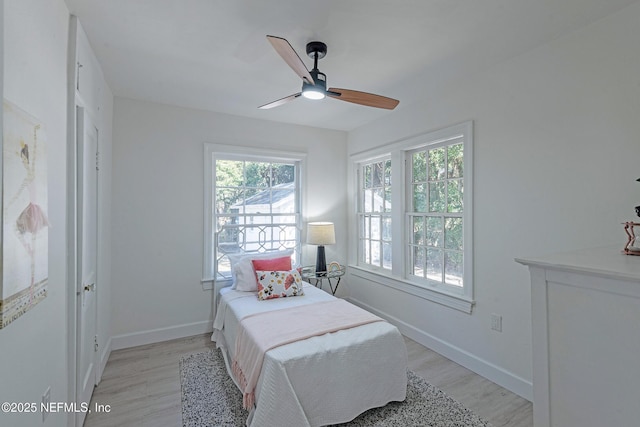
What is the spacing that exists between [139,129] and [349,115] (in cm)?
235

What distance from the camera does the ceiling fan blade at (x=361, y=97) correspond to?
2.19 metres

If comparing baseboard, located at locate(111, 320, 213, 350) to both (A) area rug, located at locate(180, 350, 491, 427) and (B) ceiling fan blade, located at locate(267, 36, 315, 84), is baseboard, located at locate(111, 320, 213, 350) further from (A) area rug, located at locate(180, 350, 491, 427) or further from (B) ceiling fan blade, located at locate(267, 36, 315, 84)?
(B) ceiling fan blade, located at locate(267, 36, 315, 84)

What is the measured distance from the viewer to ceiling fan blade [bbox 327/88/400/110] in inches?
86.3

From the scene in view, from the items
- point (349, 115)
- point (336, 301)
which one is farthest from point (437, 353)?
point (349, 115)

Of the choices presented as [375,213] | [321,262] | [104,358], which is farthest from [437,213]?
[104,358]

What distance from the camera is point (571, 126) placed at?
2.05 m

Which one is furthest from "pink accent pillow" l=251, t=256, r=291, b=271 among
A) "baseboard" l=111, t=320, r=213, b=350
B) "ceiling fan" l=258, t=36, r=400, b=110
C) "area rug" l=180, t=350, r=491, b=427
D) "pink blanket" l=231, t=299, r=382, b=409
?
"ceiling fan" l=258, t=36, r=400, b=110

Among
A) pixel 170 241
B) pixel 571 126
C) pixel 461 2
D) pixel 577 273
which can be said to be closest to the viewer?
pixel 577 273

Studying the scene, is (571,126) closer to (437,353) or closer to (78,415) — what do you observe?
(437,353)

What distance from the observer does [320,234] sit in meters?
3.83

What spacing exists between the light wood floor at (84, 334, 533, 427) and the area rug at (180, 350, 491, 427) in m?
0.08

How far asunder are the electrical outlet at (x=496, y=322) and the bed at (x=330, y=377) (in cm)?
88

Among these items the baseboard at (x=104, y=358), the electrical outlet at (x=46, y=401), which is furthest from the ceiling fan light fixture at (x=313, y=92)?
the baseboard at (x=104, y=358)

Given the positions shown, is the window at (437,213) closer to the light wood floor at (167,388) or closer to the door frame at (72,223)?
the light wood floor at (167,388)
